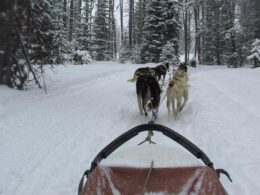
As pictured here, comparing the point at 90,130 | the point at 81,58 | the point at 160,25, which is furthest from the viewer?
the point at 160,25

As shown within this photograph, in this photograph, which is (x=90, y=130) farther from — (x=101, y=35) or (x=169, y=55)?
(x=101, y=35)

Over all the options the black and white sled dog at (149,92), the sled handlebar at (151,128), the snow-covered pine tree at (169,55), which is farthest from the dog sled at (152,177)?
the snow-covered pine tree at (169,55)

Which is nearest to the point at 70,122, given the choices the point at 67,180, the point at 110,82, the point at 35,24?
the point at 67,180

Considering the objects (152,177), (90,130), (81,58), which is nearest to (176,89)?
(90,130)

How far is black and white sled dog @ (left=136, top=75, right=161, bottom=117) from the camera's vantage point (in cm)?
907

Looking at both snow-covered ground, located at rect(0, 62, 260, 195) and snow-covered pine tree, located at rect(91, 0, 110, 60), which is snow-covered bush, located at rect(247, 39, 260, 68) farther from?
snow-covered pine tree, located at rect(91, 0, 110, 60)

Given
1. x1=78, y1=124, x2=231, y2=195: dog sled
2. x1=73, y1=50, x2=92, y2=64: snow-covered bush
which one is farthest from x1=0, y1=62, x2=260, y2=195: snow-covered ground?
x1=73, y1=50, x2=92, y2=64: snow-covered bush

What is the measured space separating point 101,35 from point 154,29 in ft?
51.7

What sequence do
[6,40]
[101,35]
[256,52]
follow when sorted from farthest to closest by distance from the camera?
1. [101,35]
2. [256,52]
3. [6,40]

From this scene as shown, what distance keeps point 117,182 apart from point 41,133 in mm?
5103

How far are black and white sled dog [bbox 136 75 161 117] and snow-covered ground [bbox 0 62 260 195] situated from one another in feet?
1.42

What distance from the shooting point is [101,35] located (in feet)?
162

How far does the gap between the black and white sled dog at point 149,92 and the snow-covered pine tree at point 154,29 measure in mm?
25476

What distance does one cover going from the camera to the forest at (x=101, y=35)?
1323cm
